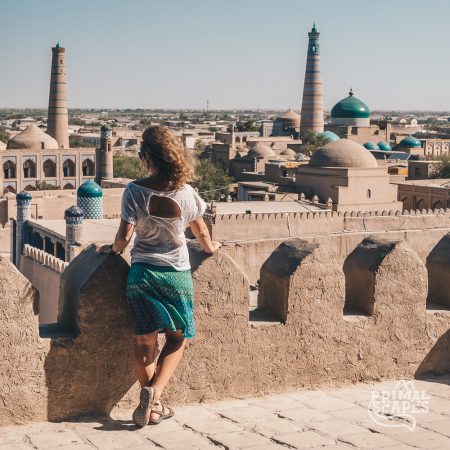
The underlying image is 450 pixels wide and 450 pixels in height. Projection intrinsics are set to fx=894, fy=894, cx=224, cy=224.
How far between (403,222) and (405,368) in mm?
15913

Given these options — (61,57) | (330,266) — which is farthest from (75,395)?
(61,57)

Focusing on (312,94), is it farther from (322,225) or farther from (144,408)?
(144,408)

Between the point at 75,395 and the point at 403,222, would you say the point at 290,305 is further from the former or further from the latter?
the point at 403,222

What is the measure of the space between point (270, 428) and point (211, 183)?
106 ft

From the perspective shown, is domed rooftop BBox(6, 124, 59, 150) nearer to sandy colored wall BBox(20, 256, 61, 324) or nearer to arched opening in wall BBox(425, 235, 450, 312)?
sandy colored wall BBox(20, 256, 61, 324)

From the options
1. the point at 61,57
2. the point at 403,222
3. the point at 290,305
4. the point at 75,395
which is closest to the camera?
the point at 75,395

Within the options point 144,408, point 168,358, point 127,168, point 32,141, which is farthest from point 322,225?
point 127,168

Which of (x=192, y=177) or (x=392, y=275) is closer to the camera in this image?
(x=192, y=177)

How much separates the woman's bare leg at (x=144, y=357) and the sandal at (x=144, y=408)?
101 mm

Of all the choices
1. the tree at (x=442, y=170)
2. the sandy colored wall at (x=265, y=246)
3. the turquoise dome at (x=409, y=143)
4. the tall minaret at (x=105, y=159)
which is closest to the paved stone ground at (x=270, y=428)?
the sandy colored wall at (x=265, y=246)

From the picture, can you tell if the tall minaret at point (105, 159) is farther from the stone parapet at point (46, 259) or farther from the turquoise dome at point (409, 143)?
the stone parapet at point (46, 259)

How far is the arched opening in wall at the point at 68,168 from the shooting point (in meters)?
39.7

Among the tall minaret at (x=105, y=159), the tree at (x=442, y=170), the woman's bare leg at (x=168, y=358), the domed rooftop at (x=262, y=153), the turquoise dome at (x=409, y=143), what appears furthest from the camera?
the turquoise dome at (x=409, y=143)

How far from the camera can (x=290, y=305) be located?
11.1 feet
